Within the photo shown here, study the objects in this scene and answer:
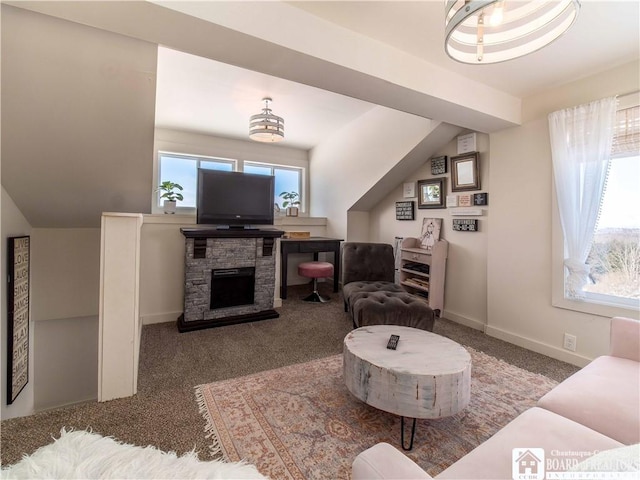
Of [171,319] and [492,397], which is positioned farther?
[171,319]

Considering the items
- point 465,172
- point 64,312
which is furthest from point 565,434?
point 64,312

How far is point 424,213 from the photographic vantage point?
3709mm

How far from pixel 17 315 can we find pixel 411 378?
3.06m

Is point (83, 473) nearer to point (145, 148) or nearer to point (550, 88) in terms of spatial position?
point (145, 148)

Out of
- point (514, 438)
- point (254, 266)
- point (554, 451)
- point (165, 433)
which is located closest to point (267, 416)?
point (165, 433)

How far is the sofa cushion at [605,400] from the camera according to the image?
104 cm

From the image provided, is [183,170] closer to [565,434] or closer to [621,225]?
[565,434]

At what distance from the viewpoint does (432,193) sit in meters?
3.56

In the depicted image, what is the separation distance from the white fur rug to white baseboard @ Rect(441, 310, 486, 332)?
2.97 metres

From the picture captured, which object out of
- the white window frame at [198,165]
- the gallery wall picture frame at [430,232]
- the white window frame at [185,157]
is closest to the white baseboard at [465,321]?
the gallery wall picture frame at [430,232]

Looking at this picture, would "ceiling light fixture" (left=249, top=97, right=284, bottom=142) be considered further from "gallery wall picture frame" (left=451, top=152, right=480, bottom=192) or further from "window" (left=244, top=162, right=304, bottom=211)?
"gallery wall picture frame" (left=451, top=152, right=480, bottom=192)

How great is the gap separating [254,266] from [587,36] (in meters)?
3.35

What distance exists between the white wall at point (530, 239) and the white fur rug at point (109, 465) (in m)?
2.76

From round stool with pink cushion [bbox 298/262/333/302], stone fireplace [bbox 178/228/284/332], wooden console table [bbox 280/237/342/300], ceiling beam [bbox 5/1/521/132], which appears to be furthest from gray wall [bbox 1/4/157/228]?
round stool with pink cushion [bbox 298/262/333/302]
